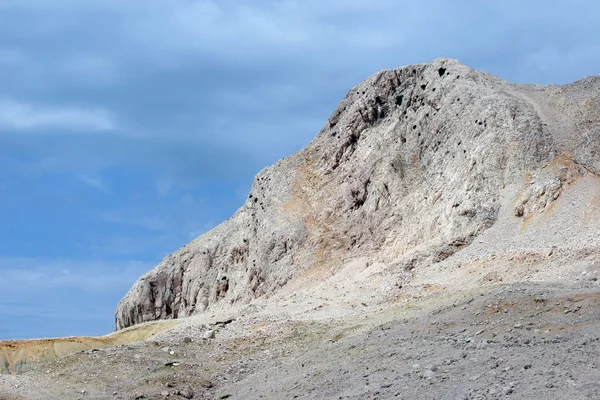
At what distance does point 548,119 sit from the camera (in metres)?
49.5

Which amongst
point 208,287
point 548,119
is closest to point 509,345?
point 548,119

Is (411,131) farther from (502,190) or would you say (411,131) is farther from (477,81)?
(502,190)


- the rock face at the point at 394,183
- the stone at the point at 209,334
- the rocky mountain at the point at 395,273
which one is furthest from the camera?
the rock face at the point at 394,183

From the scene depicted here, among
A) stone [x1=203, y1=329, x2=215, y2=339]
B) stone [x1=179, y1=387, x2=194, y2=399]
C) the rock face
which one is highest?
the rock face

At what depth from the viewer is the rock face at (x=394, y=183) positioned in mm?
44812

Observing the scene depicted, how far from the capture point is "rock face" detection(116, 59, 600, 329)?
44.8 meters

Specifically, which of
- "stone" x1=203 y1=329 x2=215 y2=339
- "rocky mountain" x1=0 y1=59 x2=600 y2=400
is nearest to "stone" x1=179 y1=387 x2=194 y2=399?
"rocky mountain" x1=0 y1=59 x2=600 y2=400

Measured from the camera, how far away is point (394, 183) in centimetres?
5206

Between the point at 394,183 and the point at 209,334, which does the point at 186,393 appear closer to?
the point at 209,334

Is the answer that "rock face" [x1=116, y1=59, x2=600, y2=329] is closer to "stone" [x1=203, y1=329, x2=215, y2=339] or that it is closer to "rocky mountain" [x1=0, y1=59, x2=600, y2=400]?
"rocky mountain" [x1=0, y1=59, x2=600, y2=400]

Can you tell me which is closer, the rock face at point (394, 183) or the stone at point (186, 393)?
the stone at point (186, 393)

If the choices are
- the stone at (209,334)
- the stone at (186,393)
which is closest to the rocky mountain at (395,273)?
the stone at (209,334)

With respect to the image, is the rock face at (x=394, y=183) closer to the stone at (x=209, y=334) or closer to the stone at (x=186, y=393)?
the stone at (x=209, y=334)

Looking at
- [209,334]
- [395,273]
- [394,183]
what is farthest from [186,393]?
[394,183]
